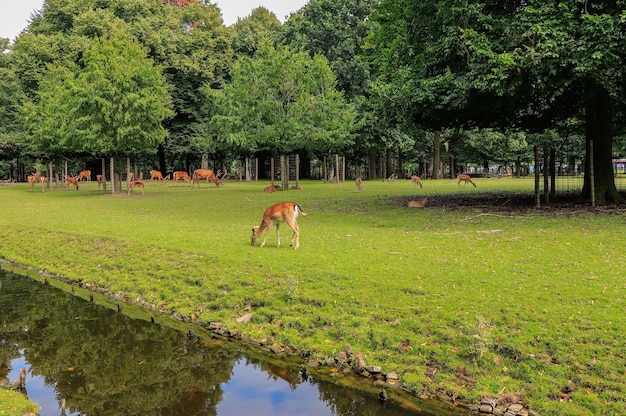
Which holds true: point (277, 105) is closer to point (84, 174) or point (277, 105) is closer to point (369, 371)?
point (84, 174)

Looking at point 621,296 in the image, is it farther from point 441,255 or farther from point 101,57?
point 101,57

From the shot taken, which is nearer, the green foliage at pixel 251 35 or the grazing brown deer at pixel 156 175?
the grazing brown deer at pixel 156 175

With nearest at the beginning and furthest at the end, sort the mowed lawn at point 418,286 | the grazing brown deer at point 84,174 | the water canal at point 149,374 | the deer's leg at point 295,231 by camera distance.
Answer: the water canal at point 149,374, the mowed lawn at point 418,286, the deer's leg at point 295,231, the grazing brown deer at point 84,174

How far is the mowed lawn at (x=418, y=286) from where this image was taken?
6016 mm

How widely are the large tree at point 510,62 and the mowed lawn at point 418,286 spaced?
150 inches

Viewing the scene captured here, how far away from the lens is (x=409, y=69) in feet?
56.5

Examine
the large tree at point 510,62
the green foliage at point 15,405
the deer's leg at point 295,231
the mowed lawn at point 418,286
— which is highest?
the large tree at point 510,62

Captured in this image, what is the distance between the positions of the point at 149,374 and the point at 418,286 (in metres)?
4.36

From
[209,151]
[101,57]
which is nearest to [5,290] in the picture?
[101,57]

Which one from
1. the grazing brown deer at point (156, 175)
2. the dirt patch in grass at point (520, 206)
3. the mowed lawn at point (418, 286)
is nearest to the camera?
the mowed lawn at point (418, 286)

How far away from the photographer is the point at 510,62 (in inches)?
503

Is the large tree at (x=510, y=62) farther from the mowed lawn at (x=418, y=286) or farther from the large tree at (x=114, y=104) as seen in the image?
the large tree at (x=114, y=104)

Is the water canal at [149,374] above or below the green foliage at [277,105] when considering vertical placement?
below

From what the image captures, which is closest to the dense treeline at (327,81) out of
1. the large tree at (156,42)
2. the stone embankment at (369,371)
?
the large tree at (156,42)
